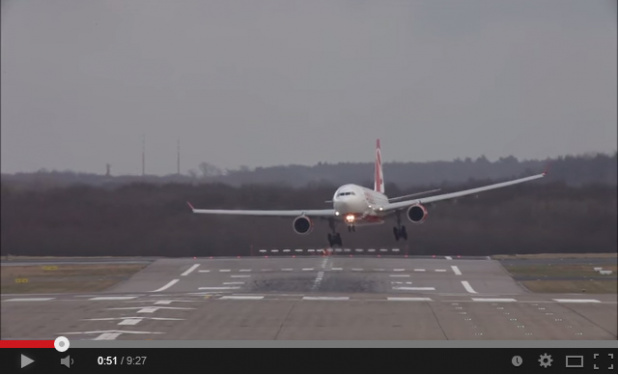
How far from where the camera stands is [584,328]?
13.8m

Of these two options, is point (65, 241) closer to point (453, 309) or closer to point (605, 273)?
point (453, 309)

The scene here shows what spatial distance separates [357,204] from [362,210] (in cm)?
19

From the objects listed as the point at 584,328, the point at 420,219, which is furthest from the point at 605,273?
the point at 584,328

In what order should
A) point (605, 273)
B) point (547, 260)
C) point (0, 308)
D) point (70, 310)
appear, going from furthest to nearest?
1. point (605, 273)
2. point (547, 260)
3. point (0, 308)
4. point (70, 310)

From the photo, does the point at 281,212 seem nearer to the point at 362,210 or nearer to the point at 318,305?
the point at 362,210

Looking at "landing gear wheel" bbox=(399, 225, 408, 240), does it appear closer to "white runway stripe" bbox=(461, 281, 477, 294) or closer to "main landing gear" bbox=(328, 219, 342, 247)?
"main landing gear" bbox=(328, 219, 342, 247)

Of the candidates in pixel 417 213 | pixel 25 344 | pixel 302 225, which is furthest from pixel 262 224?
pixel 25 344

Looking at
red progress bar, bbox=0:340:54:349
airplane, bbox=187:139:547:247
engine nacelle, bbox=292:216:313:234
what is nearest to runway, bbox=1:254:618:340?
engine nacelle, bbox=292:216:313:234

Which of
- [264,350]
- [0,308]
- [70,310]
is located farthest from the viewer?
[0,308]

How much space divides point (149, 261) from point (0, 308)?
6.27 meters

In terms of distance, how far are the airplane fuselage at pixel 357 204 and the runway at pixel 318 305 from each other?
2377 mm

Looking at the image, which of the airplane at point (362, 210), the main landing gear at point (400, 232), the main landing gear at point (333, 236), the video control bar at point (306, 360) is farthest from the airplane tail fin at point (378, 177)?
the video control bar at point (306, 360)

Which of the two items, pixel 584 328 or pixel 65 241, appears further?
pixel 65 241

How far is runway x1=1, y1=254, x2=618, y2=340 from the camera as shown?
14227 mm
